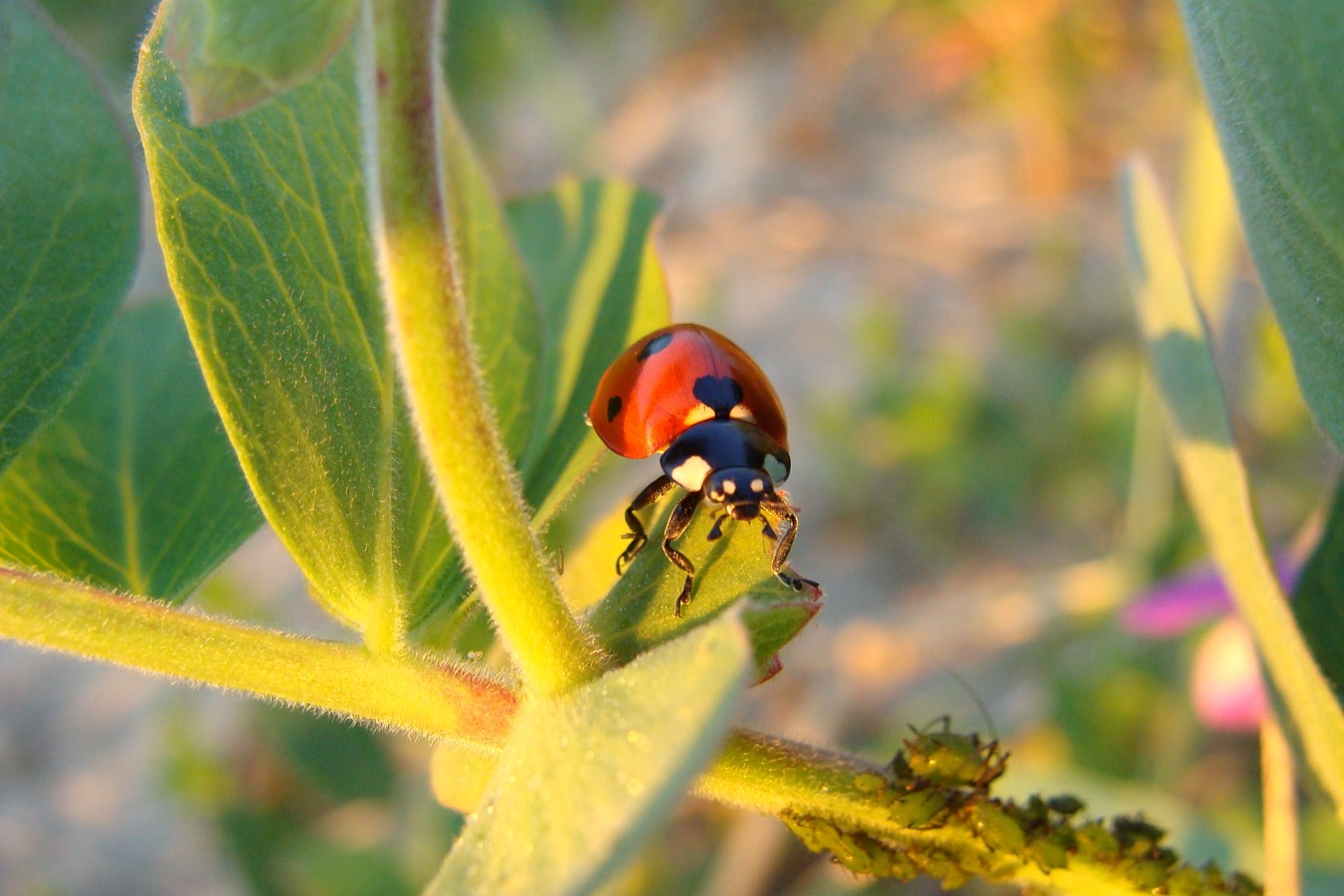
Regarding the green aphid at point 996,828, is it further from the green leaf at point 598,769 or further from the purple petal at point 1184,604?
the purple petal at point 1184,604

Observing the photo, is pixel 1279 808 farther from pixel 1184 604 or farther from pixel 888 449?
pixel 888 449

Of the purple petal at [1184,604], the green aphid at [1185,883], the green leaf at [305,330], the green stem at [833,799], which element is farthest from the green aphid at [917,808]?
the purple petal at [1184,604]

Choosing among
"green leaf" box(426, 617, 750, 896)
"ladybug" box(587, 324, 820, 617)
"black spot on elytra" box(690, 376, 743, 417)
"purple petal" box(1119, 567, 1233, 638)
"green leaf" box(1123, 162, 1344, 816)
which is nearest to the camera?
"green leaf" box(426, 617, 750, 896)

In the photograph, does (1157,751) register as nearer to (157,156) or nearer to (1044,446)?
(1044,446)

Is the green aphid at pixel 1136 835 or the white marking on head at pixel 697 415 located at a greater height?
the white marking on head at pixel 697 415

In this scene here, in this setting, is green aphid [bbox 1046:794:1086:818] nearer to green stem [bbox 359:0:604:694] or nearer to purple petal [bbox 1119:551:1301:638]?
green stem [bbox 359:0:604:694]

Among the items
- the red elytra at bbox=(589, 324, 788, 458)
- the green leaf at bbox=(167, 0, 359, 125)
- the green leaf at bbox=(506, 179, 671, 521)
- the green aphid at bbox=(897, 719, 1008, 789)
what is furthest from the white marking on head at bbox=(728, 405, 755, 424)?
the green leaf at bbox=(167, 0, 359, 125)

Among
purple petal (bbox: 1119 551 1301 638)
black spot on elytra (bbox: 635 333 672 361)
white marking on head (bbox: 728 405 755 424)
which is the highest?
purple petal (bbox: 1119 551 1301 638)
